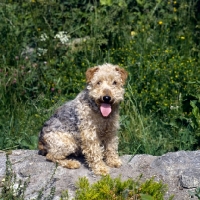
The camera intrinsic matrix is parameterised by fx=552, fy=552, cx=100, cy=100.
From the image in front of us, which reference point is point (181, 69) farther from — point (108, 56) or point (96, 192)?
point (96, 192)

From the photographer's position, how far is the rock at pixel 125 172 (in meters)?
5.89

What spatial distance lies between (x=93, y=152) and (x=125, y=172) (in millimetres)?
443

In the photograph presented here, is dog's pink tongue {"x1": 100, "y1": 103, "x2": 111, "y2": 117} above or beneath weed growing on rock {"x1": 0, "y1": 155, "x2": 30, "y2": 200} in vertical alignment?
above

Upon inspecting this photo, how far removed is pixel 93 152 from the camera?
20.1 feet

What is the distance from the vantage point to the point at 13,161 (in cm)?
655

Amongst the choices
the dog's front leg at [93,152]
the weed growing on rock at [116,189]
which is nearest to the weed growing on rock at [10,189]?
the weed growing on rock at [116,189]

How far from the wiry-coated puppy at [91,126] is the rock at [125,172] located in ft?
0.40

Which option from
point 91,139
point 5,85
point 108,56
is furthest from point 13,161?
point 108,56

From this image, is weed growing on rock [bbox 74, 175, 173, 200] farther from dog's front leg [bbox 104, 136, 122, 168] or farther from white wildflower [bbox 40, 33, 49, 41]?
white wildflower [bbox 40, 33, 49, 41]

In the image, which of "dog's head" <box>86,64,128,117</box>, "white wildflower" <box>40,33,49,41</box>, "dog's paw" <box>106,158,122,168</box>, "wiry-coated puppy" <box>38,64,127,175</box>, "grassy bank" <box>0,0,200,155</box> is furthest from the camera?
"white wildflower" <box>40,33,49,41</box>

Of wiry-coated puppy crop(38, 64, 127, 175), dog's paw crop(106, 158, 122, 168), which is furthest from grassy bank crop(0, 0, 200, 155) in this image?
wiry-coated puppy crop(38, 64, 127, 175)

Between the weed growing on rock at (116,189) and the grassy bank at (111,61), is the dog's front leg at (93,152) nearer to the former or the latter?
the weed growing on rock at (116,189)

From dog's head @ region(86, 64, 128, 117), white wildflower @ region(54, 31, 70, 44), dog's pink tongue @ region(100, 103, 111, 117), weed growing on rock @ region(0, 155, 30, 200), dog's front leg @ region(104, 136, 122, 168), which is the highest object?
white wildflower @ region(54, 31, 70, 44)

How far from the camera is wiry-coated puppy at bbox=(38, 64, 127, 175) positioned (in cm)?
599
